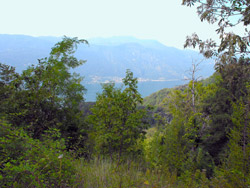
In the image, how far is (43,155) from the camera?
223cm

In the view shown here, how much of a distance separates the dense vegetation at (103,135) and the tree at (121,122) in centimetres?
3

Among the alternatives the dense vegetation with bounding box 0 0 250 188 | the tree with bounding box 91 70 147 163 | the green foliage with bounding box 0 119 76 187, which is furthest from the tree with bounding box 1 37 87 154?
the green foliage with bounding box 0 119 76 187

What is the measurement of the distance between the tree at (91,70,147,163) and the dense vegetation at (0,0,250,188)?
→ 0.10ft

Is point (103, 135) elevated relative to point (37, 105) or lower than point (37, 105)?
lower

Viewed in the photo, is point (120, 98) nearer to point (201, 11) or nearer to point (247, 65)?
point (201, 11)

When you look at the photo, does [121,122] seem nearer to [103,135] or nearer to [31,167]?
[103,135]

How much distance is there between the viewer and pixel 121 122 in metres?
6.23

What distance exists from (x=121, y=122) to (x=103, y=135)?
0.68 metres

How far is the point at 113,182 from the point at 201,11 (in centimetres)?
920

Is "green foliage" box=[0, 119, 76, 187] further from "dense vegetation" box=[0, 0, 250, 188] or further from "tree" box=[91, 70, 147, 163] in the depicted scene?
"tree" box=[91, 70, 147, 163]

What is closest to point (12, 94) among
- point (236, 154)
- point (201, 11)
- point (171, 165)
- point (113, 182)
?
point (113, 182)

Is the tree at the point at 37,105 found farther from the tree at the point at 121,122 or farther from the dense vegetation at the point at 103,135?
the tree at the point at 121,122

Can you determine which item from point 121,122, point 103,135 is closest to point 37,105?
point 103,135

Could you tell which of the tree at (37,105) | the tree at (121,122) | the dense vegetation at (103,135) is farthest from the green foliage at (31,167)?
the tree at (121,122)
